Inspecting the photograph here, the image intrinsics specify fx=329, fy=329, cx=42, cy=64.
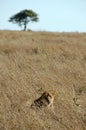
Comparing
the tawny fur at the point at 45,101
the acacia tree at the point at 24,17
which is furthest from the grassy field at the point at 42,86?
the acacia tree at the point at 24,17

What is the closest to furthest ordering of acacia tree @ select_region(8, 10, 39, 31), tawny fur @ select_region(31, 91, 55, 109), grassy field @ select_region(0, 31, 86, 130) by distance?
grassy field @ select_region(0, 31, 86, 130) < tawny fur @ select_region(31, 91, 55, 109) < acacia tree @ select_region(8, 10, 39, 31)

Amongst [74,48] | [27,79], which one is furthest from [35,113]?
[74,48]

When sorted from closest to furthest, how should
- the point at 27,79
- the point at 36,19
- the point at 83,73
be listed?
the point at 27,79 < the point at 83,73 < the point at 36,19

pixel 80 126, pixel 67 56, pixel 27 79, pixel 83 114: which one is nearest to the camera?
pixel 80 126

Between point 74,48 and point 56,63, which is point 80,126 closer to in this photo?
point 56,63

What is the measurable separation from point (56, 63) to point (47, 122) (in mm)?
3716

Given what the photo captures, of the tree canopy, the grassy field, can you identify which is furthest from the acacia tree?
the grassy field

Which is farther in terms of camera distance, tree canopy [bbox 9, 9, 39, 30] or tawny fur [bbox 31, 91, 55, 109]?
tree canopy [bbox 9, 9, 39, 30]

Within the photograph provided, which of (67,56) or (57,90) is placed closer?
(57,90)

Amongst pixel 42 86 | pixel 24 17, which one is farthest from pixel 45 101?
pixel 24 17

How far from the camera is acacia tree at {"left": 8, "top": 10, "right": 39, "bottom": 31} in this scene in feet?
101

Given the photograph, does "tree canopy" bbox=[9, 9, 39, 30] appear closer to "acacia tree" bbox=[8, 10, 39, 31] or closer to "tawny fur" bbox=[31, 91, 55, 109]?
"acacia tree" bbox=[8, 10, 39, 31]

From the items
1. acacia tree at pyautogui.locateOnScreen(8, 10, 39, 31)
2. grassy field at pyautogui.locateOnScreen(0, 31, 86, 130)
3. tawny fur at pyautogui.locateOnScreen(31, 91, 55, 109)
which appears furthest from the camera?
acacia tree at pyautogui.locateOnScreen(8, 10, 39, 31)

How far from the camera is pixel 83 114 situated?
15.6ft
